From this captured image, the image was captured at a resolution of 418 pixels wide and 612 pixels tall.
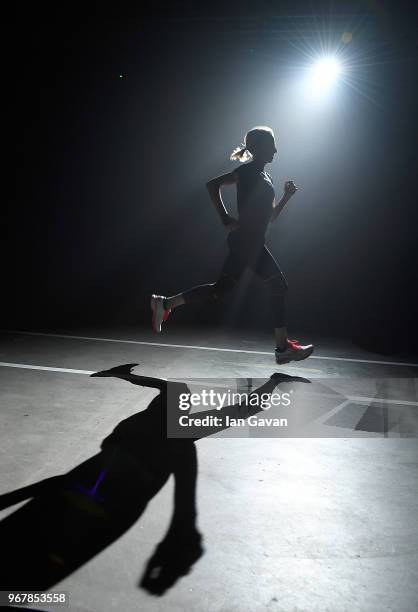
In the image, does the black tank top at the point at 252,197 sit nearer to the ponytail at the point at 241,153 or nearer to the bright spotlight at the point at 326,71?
the ponytail at the point at 241,153

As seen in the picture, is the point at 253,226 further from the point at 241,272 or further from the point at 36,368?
the point at 36,368

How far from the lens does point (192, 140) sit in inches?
446

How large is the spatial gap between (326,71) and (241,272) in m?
8.49

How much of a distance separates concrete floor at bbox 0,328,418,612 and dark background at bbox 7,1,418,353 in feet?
17.8

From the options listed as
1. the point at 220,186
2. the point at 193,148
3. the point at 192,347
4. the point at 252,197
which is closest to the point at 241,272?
the point at 252,197

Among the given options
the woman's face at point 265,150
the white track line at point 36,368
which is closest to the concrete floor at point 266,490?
the white track line at point 36,368

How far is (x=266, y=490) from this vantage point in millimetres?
1945

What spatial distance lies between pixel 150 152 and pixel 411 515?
36.9 feet

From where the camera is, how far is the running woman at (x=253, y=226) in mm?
3480

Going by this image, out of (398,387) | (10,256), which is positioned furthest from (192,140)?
(398,387)

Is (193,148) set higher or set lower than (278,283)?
higher

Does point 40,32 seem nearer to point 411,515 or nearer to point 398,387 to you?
point 398,387

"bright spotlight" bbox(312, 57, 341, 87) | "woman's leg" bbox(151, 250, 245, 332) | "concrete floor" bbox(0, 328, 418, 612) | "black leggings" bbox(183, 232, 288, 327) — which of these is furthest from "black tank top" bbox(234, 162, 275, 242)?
"bright spotlight" bbox(312, 57, 341, 87)

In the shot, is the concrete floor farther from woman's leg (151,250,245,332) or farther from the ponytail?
the ponytail
